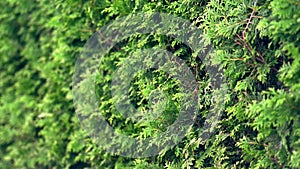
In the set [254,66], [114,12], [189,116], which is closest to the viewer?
[254,66]

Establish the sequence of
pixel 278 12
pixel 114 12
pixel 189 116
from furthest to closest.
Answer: pixel 114 12 → pixel 189 116 → pixel 278 12

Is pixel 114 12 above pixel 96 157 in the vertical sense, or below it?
above

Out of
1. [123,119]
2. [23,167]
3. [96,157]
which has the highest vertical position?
[123,119]

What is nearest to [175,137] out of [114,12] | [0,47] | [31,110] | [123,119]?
[123,119]

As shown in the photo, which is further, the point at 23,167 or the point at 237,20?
the point at 23,167

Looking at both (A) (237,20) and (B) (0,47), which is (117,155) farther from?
(B) (0,47)

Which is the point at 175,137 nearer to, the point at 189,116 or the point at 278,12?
the point at 189,116
